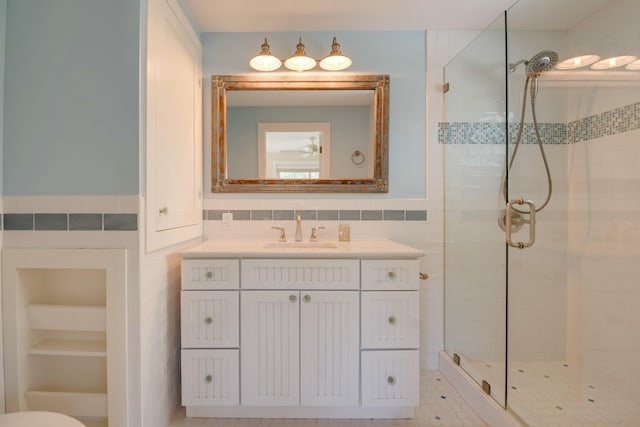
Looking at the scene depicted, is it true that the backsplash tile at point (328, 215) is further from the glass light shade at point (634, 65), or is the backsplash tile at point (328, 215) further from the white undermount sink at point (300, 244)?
the glass light shade at point (634, 65)

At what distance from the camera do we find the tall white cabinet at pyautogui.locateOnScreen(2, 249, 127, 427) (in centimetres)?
130

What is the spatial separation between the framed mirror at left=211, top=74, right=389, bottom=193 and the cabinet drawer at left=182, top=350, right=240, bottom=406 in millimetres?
1004

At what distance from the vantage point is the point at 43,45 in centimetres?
131

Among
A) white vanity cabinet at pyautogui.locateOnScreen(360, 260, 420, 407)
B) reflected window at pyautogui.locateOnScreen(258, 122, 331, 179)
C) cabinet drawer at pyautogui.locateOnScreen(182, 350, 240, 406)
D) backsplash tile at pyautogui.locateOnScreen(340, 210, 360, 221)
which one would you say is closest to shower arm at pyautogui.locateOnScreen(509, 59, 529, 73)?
reflected window at pyautogui.locateOnScreen(258, 122, 331, 179)

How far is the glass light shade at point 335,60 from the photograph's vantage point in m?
1.92

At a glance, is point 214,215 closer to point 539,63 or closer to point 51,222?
point 51,222

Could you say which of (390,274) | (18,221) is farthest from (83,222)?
(390,274)

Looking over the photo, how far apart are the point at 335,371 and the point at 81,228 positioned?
1.33 meters

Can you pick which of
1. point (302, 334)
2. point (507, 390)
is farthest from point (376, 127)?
point (507, 390)

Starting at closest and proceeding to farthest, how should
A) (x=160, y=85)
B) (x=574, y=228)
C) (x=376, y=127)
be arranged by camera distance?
(x=160, y=85) → (x=574, y=228) → (x=376, y=127)

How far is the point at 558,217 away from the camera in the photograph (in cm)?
161

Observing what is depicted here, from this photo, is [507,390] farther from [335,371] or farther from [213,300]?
[213,300]

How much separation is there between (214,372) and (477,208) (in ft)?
5.57

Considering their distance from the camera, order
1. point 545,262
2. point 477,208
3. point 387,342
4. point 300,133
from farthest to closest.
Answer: point 300,133
point 477,208
point 545,262
point 387,342
